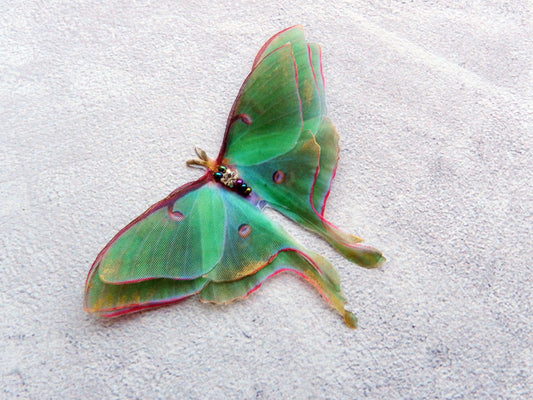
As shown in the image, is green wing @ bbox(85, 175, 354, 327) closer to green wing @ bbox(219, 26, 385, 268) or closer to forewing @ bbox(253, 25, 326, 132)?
green wing @ bbox(219, 26, 385, 268)

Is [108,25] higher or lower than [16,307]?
higher

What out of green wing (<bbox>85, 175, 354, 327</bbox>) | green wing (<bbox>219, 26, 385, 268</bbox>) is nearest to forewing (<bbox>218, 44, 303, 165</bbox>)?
green wing (<bbox>219, 26, 385, 268</bbox>)

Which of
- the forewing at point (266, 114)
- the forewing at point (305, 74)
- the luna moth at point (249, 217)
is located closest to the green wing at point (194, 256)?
the luna moth at point (249, 217)

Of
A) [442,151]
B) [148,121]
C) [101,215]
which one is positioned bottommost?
[101,215]

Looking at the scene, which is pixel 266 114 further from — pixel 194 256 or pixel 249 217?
pixel 194 256

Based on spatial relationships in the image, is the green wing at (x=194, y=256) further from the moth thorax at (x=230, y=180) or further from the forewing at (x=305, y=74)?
the forewing at (x=305, y=74)

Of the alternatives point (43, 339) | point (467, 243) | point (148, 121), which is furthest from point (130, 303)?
point (467, 243)

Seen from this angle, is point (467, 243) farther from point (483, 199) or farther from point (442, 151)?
point (442, 151)
